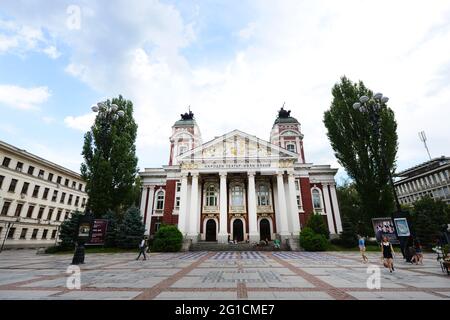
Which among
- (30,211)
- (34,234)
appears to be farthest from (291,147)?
(34,234)

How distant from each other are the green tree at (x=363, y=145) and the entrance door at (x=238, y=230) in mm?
14354

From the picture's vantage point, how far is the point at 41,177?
32.8m

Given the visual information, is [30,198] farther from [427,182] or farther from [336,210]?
[427,182]

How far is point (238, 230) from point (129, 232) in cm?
1334

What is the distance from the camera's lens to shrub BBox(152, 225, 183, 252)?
2136 cm

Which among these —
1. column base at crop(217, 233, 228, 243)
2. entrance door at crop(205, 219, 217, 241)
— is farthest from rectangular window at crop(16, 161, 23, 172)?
column base at crop(217, 233, 228, 243)

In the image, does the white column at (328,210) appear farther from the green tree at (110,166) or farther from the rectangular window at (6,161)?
the rectangular window at (6,161)

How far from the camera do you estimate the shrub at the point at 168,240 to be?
21359 mm

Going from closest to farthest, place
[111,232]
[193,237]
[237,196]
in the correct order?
[111,232], [193,237], [237,196]

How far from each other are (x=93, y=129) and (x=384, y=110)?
2867cm

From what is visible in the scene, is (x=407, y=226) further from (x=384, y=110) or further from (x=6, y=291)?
(x=6, y=291)

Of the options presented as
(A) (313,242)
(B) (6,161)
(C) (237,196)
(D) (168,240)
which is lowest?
(A) (313,242)

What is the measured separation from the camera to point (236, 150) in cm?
2853
